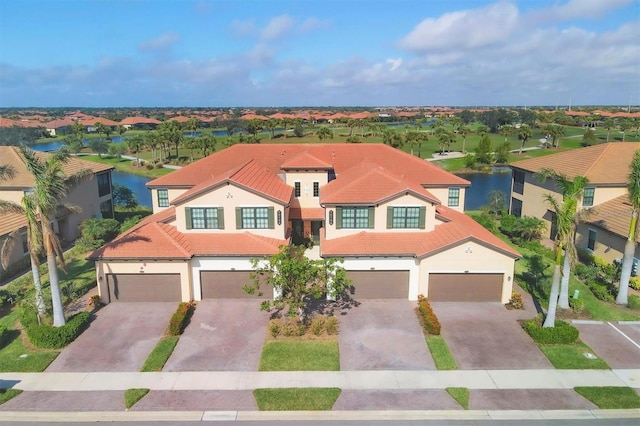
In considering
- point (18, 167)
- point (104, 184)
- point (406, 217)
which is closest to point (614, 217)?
point (406, 217)

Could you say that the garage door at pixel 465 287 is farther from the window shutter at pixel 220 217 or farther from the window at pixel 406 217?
the window shutter at pixel 220 217

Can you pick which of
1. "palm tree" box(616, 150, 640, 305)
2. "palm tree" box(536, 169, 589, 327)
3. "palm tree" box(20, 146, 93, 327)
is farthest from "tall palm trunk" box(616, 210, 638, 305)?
"palm tree" box(20, 146, 93, 327)

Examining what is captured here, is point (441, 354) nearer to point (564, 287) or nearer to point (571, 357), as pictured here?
point (571, 357)

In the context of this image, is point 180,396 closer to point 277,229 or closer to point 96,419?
point 96,419

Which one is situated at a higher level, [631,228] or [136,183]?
[631,228]

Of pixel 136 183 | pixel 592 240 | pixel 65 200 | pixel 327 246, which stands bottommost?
pixel 136 183

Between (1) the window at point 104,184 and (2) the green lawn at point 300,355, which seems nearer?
(2) the green lawn at point 300,355

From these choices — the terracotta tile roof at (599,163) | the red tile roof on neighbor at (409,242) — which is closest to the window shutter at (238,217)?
the red tile roof on neighbor at (409,242)

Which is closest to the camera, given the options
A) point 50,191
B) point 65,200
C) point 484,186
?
point 50,191
